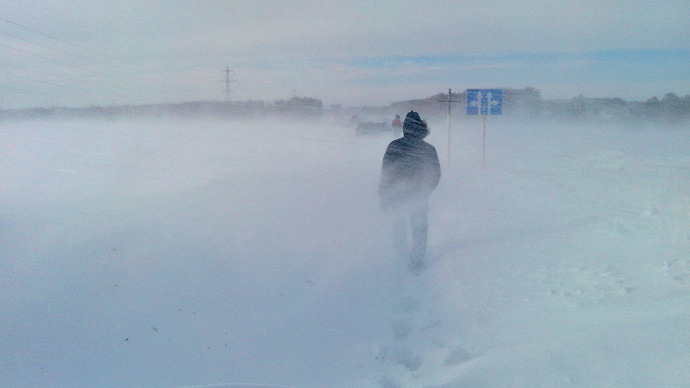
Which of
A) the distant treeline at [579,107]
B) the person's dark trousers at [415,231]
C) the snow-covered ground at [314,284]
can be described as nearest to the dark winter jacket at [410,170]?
the person's dark trousers at [415,231]

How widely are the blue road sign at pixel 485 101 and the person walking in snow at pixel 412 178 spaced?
27.3 feet

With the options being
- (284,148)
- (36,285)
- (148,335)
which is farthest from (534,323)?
(284,148)

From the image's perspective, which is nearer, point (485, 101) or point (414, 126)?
point (414, 126)

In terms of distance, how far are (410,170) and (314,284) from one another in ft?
6.17

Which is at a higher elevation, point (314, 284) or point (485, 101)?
point (485, 101)

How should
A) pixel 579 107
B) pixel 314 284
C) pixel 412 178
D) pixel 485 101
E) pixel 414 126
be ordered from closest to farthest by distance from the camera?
pixel 314 284
pixel 414 126
pixel 412 178
pixel 485 101
pixel 579 107

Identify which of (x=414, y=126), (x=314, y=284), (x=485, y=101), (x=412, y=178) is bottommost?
(x=314, y=284)

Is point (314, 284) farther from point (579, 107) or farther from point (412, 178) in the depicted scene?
point (579, 107)

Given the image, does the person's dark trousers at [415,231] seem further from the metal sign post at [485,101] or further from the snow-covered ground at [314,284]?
the metal sign post at [485,101]

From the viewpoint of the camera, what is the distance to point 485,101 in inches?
586

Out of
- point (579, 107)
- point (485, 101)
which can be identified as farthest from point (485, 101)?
point (579, 107)

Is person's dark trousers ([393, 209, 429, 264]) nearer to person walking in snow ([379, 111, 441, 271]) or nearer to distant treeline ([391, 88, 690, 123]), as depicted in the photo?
person walking in snow ([379, 111, 441, 271])

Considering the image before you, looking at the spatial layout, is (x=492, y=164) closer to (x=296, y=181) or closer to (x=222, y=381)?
(x=296, y=181)

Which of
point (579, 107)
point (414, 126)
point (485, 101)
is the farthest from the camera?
point (579, 107)
